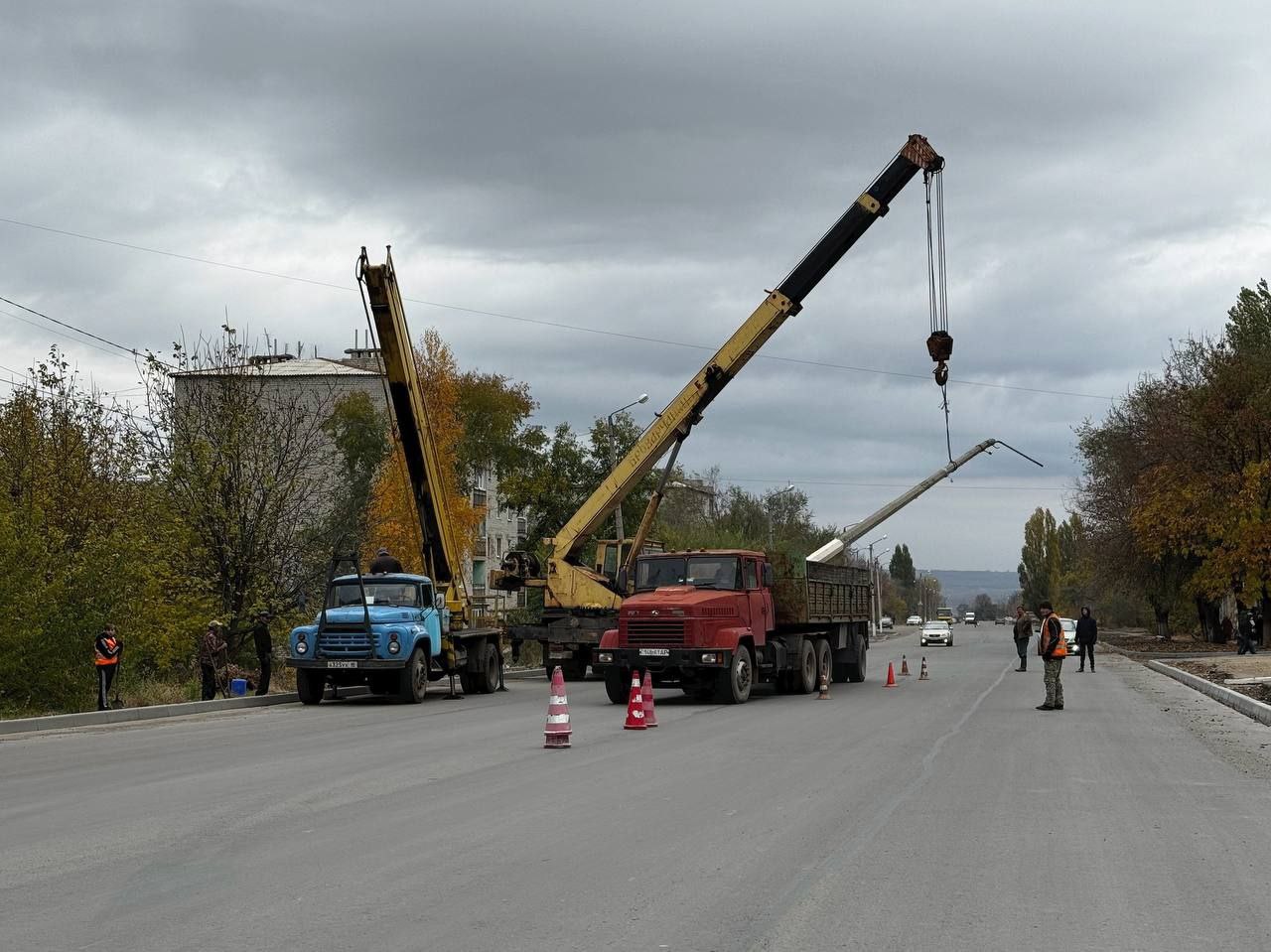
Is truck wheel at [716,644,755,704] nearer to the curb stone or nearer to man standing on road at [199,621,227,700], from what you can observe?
the curb stone

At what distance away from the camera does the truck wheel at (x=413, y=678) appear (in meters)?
25.4

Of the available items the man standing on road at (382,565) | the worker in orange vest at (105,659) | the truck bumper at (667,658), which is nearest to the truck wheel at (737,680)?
the truck bumper at (667,658)

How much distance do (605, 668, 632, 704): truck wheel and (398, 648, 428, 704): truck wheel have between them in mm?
3645

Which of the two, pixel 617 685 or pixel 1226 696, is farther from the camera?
pixel 617 685

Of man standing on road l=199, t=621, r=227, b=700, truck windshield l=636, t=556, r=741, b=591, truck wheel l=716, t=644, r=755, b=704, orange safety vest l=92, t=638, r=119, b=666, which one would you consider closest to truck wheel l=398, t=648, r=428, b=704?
man standing on road l=199, t=621, r=227, b=700

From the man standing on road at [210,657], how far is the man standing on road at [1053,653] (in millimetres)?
14176

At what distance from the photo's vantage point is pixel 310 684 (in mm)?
25656

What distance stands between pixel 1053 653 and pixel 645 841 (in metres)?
13.2

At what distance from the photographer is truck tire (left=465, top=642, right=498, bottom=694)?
95.6ft

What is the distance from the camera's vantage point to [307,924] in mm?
6797

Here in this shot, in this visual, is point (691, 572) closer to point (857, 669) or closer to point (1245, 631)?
point (857, 669)

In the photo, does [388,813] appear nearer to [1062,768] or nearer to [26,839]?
[26,839]

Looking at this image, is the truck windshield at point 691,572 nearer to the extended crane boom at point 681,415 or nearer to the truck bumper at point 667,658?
the truck bumper at point 667,658

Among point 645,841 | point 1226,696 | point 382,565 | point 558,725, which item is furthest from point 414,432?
point 645,841
